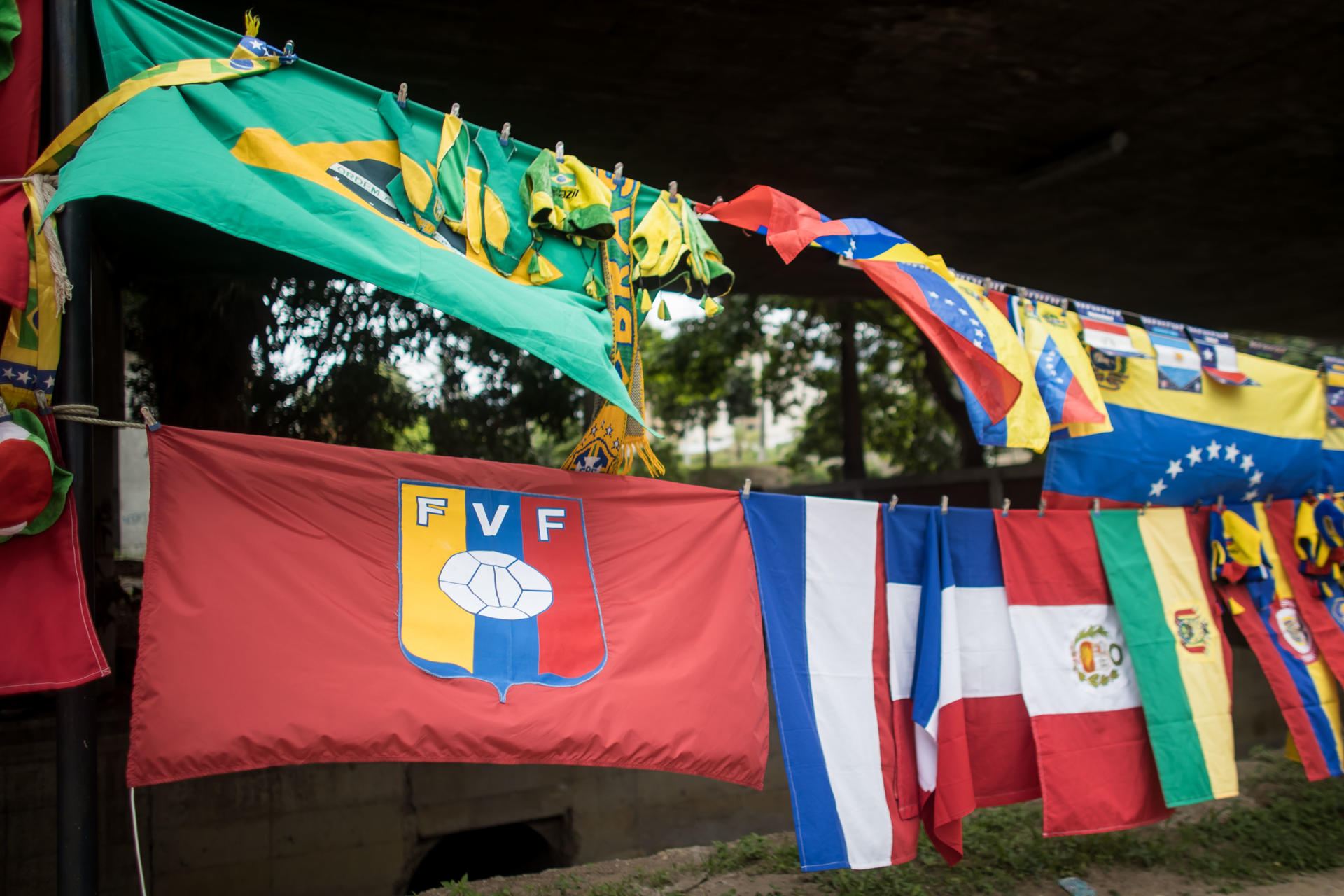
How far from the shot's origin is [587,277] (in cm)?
338

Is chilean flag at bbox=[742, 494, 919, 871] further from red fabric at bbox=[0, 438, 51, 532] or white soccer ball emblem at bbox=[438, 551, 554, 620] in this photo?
red fabric at bbox=[0, 438, 51, 532]

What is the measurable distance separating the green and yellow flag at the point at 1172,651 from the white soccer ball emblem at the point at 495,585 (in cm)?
296

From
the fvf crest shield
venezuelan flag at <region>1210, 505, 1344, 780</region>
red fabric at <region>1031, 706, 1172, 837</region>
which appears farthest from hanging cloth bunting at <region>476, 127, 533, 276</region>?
venezuelan flag at <region>1210, 505, 1344, 780</region>

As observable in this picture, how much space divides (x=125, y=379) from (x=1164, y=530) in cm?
767

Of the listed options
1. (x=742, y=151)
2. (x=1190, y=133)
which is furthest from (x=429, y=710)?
(x=1190, y=133)

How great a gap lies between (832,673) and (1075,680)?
139 centimetres

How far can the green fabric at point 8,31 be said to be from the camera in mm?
2684

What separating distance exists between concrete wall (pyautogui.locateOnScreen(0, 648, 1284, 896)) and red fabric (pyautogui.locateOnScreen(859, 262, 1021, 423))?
3.91 metres

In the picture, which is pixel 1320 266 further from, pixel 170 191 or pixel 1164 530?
pixel 170 191

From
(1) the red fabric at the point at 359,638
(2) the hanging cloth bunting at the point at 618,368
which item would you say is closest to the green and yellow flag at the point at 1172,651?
(1) the red fabric at the point at 359,638

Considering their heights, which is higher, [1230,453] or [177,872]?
[1230,453]

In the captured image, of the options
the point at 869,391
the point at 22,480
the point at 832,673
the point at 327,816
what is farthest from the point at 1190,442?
the point at 869,391

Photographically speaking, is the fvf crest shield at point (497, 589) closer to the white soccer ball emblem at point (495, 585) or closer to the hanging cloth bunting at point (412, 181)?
the white soccer ball emblem at point (495, 585)

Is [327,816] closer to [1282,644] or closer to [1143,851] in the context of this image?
[1143,851]
